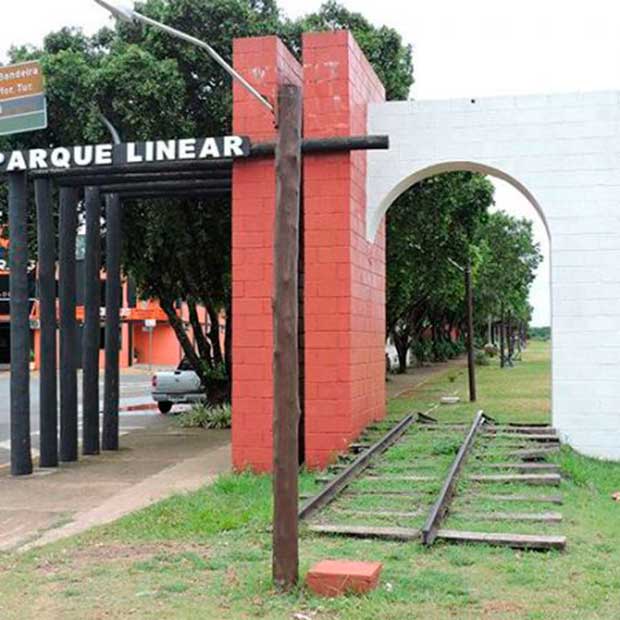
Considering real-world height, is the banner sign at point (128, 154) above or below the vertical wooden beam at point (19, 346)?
above

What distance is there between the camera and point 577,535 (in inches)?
285

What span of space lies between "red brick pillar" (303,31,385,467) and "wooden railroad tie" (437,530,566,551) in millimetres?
4236

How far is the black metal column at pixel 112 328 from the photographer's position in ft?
47.6

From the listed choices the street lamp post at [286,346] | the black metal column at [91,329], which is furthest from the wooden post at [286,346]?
the black metal column at [91,329]

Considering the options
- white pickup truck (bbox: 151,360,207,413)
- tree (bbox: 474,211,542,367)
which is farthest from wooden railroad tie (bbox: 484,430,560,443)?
tree (bbox: 474,211,542,367)

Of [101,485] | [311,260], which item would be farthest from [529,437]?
[101,485]

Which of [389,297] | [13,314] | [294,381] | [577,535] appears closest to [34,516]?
[13,314]

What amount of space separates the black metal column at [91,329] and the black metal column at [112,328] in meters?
0.41

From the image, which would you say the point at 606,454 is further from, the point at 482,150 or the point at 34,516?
the point at 34,516

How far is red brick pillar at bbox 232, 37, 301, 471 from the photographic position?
1120 centimetres

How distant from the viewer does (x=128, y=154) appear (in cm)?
1165

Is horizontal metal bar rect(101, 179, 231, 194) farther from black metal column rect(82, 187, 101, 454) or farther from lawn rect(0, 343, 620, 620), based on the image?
lawn rect(0, 343, 620, 620)

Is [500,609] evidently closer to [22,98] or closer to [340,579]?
[340,579]

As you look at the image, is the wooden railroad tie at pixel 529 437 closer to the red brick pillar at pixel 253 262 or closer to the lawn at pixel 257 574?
the lawn at pixel 257 574
